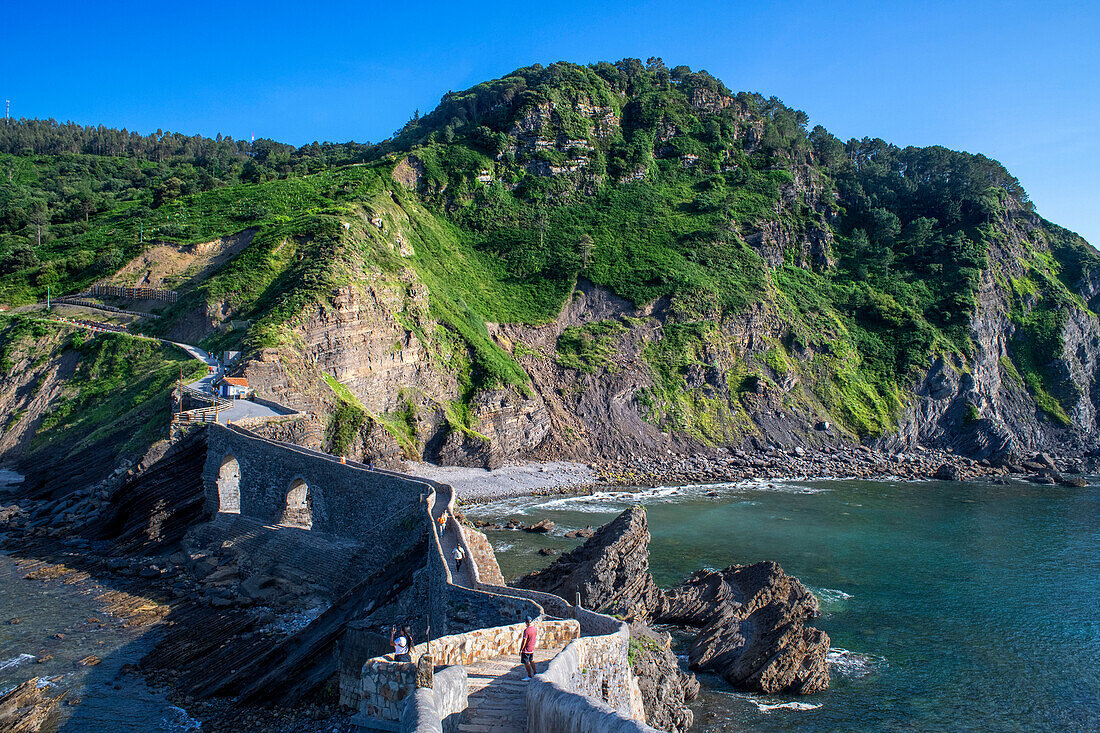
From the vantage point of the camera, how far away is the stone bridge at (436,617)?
11.0 m

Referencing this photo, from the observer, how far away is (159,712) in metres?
20.2

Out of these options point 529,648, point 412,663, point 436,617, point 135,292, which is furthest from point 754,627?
point 135,292

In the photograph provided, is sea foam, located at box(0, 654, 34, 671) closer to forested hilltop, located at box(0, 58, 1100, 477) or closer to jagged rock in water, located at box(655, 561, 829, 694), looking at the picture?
forested hilltop, located at box(0, 58, 1100, 477)

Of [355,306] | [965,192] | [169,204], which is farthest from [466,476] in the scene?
[965,192]

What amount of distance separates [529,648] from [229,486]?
24.8 metres

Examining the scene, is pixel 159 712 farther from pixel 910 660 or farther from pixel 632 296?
pixel 632 296

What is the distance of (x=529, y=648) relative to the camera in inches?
503

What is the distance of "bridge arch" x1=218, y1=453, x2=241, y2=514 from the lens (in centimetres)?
3272

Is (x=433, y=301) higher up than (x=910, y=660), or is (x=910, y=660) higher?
(x=433, y=301)

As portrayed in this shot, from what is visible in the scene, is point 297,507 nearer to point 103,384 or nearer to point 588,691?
point 588,691

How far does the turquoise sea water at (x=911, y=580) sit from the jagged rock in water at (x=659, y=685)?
0.98m

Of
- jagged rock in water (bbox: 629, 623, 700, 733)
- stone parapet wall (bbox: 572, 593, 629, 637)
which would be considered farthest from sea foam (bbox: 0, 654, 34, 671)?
jagged rock in water (bbox: 629, 623, 700, 733)

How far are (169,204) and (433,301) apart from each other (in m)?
33.4

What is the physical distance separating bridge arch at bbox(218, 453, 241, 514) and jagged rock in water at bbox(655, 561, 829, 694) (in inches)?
768
